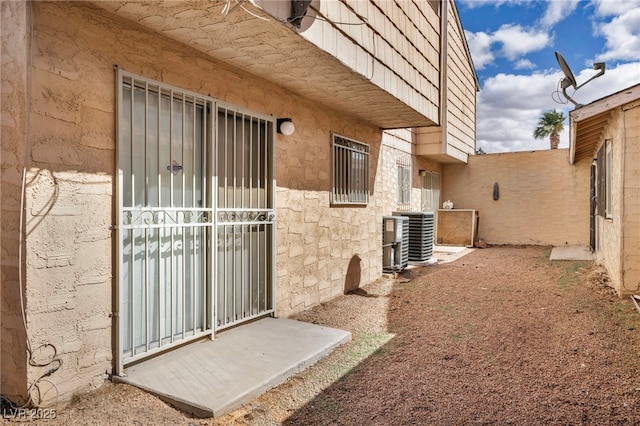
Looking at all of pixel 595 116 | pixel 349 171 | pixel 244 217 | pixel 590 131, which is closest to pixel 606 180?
pixel 590 131

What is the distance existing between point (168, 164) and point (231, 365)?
5.67 ft

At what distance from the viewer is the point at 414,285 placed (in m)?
6.90

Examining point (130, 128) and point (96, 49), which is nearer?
point (96, 49)

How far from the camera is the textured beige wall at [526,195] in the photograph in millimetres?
11984

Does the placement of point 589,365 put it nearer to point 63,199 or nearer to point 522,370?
point 522,370

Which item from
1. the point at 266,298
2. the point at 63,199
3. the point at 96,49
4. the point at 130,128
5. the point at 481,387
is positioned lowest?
the point at 481,387

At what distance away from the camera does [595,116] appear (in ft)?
19.3

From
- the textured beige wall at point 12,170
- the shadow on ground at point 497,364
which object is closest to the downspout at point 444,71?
the shadow on ground at point 497,364

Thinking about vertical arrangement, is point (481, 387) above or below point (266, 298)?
below

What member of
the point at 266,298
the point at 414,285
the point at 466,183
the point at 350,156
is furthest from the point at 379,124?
the point at 466,183

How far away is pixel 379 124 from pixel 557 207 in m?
8.21

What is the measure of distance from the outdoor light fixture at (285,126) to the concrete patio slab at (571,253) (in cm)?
779

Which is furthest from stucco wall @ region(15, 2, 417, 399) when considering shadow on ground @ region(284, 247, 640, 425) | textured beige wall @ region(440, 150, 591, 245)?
textured beige wall @ region(440, 150, 591, 245)

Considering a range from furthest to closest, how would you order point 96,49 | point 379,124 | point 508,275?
point 508,275 < point 379,124 < point 96,49
